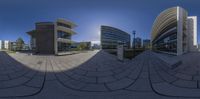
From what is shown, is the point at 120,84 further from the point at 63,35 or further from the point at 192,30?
the point at 192,30

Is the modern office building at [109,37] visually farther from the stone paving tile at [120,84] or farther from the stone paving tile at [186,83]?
the stone paving tile at [186,83]

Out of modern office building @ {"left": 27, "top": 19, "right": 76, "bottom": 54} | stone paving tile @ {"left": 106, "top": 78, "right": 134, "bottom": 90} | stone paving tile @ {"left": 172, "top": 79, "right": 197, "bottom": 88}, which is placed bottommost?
stone paving tile @ {"left": 106, "top": 78, "right": 134, "bottom": 90}

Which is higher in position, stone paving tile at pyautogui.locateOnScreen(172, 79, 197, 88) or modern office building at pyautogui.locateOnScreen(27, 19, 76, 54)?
modern office building at pyautogui.locateOnScreen(27, 19, 76, 54)

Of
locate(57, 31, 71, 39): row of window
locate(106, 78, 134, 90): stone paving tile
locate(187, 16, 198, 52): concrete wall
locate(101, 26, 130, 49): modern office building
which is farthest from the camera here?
locate(101, 26, 130, 49): modern office building

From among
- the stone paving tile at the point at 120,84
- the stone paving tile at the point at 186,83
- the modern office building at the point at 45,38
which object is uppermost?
the modern office building at the point at 45,38

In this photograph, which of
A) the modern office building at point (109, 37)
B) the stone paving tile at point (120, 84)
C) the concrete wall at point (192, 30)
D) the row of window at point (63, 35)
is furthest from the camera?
the modern office building at point (109, 37)

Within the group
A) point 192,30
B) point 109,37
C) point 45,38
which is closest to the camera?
point 45,38

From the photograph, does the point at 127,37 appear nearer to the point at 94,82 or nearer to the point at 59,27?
the point at 59,27

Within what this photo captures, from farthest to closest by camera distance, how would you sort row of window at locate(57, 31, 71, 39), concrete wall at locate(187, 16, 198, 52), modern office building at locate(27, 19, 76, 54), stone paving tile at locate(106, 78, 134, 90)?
1. concrete wall at locate(187, 16, 198, 52)
2. row of window at locate(57, 31, 71, 39)
3. modern office building at locate(27, 19, 76, 54)
4. stone paving tile at locate(106, 78, 134, 90)

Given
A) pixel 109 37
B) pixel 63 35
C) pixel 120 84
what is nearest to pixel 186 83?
pixel 120 84

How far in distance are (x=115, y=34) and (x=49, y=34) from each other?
174 feet

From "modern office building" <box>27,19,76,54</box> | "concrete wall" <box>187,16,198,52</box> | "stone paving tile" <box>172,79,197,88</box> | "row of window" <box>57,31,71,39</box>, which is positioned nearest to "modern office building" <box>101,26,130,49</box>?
"concrete wall" <box>187,16,198,52</box>

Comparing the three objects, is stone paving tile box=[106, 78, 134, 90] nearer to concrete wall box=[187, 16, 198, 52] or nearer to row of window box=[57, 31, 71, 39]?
row of window box=[57, 31, 71, 39]

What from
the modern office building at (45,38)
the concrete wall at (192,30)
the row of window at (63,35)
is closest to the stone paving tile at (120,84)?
the modern office building at (45,38)
